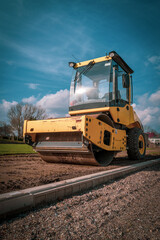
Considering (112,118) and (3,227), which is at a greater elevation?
(112,118)

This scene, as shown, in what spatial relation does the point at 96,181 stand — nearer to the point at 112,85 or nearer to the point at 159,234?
the point at 159,234

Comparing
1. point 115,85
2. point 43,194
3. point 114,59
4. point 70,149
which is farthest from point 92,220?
point 114,59

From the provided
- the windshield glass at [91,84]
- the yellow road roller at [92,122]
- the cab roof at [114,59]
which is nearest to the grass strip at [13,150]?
the yellow road roller at [92,122]

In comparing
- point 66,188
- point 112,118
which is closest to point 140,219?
point 66,188

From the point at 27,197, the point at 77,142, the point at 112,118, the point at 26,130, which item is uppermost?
the point at 112,118

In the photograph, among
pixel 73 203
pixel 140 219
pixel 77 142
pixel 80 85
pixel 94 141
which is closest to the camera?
pixel 140 219

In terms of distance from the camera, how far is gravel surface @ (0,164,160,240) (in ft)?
5.58

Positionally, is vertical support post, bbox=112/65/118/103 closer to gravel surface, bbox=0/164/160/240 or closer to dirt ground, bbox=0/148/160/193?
dirt ground, bbox=0/148/160/193

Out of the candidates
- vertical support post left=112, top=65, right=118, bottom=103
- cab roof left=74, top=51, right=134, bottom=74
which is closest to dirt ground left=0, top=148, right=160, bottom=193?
vertical support post left=112, top=65, right=118, bottom=103

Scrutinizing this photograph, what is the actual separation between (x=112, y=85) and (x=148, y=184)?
323 cm

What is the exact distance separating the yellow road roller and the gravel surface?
1.86m

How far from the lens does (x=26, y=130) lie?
5410 mm

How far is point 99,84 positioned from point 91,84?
0.99 feet

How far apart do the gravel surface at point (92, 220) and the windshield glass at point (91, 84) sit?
→ 3489 millimetres
